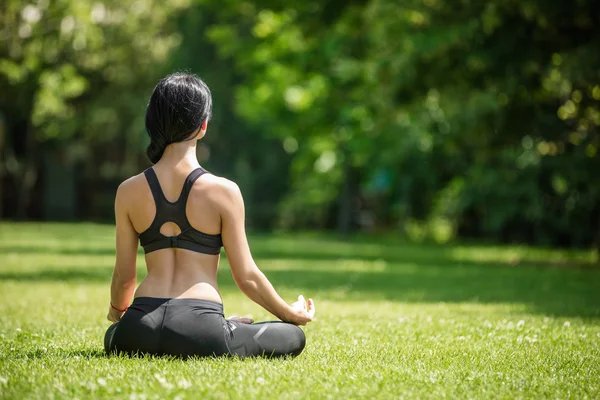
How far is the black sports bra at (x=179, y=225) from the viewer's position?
5957 millimetres

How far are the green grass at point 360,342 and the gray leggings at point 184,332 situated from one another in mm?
113

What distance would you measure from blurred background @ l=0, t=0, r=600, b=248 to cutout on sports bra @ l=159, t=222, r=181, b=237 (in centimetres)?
1267

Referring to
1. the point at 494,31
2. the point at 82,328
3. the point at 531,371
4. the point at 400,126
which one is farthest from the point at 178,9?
the point at 531,371

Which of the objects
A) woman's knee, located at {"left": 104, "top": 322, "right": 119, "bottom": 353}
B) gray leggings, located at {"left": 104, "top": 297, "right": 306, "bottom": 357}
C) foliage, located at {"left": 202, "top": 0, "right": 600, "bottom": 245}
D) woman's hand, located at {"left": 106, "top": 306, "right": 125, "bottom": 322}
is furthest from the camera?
foliage, located at {"left": 202, "top": 0, "right": 600, "bottom": 245}

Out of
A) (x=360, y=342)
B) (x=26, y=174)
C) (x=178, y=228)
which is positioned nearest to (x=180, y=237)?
(x=178, y=228)

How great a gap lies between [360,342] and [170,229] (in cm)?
233

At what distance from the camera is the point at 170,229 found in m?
5.99

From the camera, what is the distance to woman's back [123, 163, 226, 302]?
5.97 metres

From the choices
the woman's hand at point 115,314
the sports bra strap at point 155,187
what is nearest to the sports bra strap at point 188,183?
the sports bra strap at point 155,187

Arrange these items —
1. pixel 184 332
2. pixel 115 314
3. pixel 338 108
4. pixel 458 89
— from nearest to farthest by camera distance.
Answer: pixel 184 332 < pixel 115 314 < pixel 458 89 < pixel 338 108

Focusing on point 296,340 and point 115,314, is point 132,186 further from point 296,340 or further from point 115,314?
point 296,340

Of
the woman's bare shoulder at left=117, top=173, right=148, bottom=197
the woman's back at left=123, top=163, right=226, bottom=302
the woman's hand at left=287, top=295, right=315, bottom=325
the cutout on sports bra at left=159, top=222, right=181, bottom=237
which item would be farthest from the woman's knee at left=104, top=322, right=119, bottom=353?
the woman's hand at left=287, top=295, right=315, bottom=325

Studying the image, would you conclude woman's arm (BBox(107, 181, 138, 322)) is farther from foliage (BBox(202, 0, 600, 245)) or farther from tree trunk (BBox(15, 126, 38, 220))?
tree trunk (BBox(15, 126, 38, 220))

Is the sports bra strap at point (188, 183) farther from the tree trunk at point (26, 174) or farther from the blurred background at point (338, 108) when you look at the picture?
the tree trunk at point (26, 174)
